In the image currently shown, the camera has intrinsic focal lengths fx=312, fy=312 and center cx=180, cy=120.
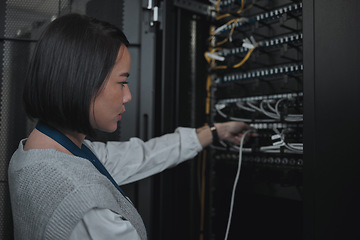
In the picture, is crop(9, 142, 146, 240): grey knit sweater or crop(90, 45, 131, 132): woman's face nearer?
crop(9, 142, 146, 240): grey knit sweater

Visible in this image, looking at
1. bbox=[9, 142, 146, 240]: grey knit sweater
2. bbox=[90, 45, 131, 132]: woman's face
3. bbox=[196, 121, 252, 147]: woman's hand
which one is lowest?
bbox=[9, 142, 146, 240]: grey knit sweater

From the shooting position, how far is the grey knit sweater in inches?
24.5

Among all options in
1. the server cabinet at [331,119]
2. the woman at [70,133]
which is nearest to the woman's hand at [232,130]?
the server cabinet at [331,119]

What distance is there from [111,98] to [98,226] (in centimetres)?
29

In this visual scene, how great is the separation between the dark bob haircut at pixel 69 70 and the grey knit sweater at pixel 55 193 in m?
0.10

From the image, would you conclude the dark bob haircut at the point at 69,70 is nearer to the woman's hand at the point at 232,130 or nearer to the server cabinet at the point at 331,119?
the server cabinet at the point at 331,119

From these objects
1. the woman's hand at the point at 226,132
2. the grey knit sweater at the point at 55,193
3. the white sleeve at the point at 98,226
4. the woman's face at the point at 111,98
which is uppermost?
the woman's face at the point at 111,98

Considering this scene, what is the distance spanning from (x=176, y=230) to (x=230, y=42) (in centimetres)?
83

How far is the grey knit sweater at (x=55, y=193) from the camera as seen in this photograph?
623 mm

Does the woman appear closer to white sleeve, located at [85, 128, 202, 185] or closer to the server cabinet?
white sleeve, located at [85, 128, 202, 185]

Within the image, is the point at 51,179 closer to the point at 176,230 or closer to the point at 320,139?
the point at 320,139

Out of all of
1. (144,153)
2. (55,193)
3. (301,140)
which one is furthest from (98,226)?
(301,140)

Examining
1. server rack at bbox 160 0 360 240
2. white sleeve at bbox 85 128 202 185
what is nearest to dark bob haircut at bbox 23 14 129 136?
white sleeve at bbox 85 128 202 185

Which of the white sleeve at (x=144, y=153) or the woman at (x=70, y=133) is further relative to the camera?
the white sleeve at (x=144, y=153)
